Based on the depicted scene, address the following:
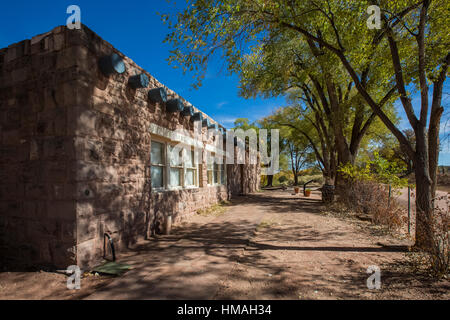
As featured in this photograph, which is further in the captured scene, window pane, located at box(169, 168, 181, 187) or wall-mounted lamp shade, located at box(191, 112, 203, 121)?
wall-mounted lamp shade, located at box(191, 112, 203, 121)

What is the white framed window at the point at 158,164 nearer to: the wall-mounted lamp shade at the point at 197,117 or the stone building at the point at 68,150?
the stone building at the point at 68,150

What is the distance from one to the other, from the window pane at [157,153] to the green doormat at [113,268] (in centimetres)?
267

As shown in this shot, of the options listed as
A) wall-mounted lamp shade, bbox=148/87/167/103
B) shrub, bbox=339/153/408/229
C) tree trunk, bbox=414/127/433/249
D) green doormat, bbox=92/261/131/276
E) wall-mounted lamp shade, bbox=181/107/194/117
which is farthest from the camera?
wall-mounted lamp shade, bbox=181/107/194/117

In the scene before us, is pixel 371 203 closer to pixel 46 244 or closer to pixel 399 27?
pixel 399 27

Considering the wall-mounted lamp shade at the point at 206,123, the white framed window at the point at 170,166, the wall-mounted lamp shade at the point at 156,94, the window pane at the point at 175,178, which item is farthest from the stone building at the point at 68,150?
the wall-mounted lamp shade at the point at 206,123

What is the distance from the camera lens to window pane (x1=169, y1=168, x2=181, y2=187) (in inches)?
256

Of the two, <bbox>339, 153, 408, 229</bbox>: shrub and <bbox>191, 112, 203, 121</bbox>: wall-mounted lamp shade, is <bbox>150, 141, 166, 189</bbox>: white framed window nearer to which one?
<bbox>191, 112, 203, 121</bbox>: wall-mounted lamp shade

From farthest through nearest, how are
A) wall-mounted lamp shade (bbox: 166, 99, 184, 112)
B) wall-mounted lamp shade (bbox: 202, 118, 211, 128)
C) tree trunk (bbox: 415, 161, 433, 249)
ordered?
1. wall-mounted lamp shade (bbox: 202, 118, 211, 128)
2. wall-mounted lamp shade (bbox: 166, 99, 184, 112)
3. tree trunk (bbox: 415, 161, 433, 249)

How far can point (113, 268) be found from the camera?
3459 mm

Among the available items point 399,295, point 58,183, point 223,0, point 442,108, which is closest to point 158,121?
point 58,183

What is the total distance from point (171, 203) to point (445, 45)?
24.4 ft

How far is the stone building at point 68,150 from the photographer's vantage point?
3475 mm

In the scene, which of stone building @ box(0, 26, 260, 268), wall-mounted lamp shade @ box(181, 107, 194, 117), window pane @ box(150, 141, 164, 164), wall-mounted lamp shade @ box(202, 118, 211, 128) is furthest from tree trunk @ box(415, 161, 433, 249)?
wall-mounted lamp shade @ box(202, 118, 211, 128)

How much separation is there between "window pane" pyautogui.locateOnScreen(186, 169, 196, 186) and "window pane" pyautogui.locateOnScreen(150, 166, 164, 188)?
157cm
